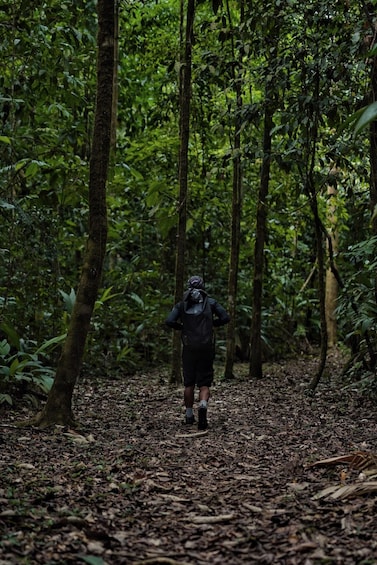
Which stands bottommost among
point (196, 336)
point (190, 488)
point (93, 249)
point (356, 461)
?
point (190, 488)

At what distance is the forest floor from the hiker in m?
0.51

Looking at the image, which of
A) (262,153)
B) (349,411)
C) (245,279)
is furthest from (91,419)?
(245,279)

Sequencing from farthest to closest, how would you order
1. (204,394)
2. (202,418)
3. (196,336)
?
(196,336) → (204,394) → (202,418)

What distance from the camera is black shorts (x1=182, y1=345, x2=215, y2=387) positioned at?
8.34 meters

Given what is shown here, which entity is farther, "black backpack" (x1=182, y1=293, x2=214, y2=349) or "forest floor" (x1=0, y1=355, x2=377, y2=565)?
"black backpack" (x1=182, y1=293, x2=214, y2=349)

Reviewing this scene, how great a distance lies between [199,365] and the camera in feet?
27.5

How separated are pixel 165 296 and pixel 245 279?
260cm

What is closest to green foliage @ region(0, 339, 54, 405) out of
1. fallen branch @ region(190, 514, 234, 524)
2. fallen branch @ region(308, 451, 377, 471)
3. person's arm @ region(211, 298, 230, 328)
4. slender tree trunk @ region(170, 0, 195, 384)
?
person's arm @ region(211, 298, 230, 328)

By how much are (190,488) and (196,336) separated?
3.21 meters

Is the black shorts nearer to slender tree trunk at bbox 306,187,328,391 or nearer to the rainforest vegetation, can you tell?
the rainforest vegetation

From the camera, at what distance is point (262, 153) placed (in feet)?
34.0

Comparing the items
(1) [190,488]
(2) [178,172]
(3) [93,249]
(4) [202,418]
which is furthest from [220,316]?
(2) [178,172]

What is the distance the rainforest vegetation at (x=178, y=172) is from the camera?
354 inches

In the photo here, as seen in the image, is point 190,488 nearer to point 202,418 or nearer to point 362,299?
point 202,418
